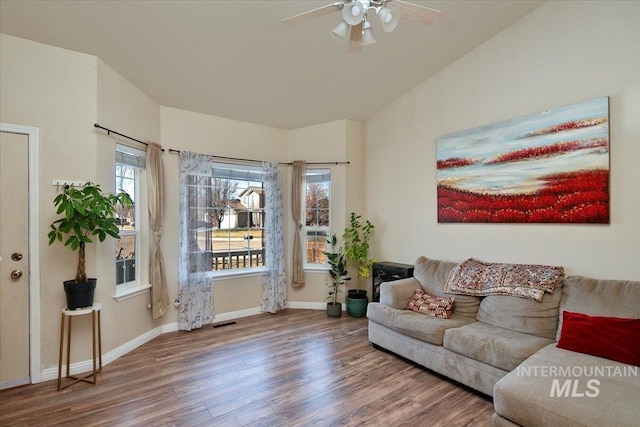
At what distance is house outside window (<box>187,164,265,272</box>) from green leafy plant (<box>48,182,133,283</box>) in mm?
1317

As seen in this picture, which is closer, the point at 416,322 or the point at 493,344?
the point at 493,344

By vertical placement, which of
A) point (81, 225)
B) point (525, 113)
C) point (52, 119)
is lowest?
point (81, 225)

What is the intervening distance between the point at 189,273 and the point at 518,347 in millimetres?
3631

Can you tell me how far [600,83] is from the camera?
2.66 meters

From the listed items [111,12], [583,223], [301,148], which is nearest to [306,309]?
[301,148]

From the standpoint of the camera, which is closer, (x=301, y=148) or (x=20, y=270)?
(x=20, y=270)

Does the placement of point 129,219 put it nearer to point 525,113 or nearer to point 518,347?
point 518,347

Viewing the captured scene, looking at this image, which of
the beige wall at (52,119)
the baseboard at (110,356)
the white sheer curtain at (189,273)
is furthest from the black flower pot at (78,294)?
the white sheer curtain at (189,273)

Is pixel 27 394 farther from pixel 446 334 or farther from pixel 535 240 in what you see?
pixel 535 240

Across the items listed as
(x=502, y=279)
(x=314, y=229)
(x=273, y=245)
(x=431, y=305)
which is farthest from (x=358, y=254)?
(x=502, y=279)

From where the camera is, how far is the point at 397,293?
3.41m

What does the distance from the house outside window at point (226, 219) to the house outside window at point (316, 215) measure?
2.39 ft

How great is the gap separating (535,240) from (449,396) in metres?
1.70

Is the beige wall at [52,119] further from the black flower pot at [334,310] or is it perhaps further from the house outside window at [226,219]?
the black flower pot at [334,310]
